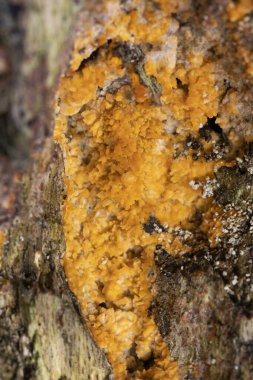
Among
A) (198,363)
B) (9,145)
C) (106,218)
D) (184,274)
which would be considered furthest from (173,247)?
(9,145)

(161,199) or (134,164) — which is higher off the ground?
(134,164)

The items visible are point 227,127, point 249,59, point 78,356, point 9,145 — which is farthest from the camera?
point 9,145

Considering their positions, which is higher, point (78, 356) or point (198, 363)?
point (78, 356)

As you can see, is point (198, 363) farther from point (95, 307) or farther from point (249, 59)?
point (249, 59)
